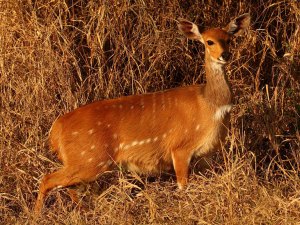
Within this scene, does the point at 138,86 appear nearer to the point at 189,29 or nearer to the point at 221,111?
the point at 189,29

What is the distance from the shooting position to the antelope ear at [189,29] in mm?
6082

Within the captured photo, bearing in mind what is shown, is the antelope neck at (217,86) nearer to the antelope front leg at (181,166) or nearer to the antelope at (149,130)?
the antelope at (149,130)

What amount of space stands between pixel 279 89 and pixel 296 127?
0.55 m

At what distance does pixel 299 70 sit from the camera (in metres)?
7.18

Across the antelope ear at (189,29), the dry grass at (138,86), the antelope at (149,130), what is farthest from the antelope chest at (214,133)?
the antelope ear at (189,29)

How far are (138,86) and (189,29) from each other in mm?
860

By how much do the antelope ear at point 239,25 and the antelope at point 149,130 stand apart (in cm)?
12

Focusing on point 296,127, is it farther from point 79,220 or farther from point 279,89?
point 79,220

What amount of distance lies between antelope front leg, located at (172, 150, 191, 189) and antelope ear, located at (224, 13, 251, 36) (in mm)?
1078

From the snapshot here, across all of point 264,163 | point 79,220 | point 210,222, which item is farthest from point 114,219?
point 264,163

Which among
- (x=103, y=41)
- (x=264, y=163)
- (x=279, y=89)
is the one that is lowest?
(x=264, y=163)

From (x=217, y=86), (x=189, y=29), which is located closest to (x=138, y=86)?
(x=189, y=29)

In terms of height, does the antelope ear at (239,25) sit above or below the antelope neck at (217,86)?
above

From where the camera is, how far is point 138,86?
22.1ft
